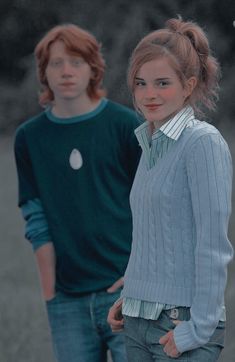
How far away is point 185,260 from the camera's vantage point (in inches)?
99.3

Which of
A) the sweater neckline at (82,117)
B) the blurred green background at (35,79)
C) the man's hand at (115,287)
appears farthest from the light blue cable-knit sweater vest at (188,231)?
the blurred green background at (35,79)

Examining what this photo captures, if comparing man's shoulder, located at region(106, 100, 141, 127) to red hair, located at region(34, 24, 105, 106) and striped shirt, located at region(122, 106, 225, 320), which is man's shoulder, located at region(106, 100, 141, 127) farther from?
striped shirt, located at region(122, 106, 225, 320)

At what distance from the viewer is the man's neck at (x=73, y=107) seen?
141 inches

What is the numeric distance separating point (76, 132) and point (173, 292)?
3.65 feet

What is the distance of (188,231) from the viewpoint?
251 centimetres

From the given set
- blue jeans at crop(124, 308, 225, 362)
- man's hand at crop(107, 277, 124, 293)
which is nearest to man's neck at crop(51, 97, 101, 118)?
man's hand at crop(107, 277, 124, 293)

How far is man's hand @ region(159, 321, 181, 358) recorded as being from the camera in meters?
2.49

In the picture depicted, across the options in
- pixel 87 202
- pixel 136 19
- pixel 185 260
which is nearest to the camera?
pixel 185 260

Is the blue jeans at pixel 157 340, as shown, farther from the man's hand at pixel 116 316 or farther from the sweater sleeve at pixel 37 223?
the sweater sleeve at pixel 37 223

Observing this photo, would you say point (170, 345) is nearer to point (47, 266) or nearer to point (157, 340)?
point (157, 340)

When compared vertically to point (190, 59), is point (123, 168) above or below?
below

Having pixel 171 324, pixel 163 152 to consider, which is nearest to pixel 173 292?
pixel 171 324

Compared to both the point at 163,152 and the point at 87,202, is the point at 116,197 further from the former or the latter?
the point at 163,152

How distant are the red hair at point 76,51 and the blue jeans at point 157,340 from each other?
117 centimetres
